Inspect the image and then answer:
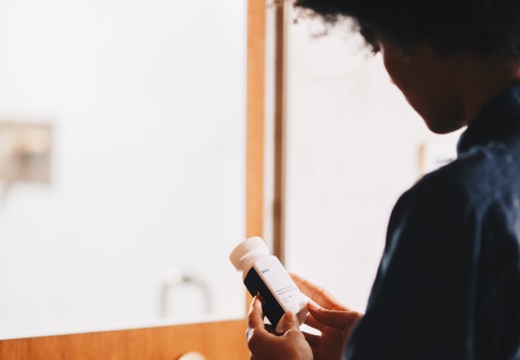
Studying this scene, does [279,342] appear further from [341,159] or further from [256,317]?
[341,159]

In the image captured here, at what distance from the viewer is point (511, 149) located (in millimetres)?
384

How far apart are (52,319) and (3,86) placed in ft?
1.38

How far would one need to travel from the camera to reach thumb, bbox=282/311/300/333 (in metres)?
0.56

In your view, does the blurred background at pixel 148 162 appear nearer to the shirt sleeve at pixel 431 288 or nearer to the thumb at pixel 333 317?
the thumb at pixel 333 317

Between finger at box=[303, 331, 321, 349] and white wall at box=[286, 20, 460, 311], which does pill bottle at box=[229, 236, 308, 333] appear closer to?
finger at box=[303, 331, 321, 349]

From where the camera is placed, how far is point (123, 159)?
1.00 meters

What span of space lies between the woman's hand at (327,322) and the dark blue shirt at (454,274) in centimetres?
27

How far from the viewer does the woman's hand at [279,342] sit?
0.51m

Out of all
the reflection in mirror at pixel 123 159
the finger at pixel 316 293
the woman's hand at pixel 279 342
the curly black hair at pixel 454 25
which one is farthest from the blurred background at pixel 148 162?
the curly black hair at pixel 454 25

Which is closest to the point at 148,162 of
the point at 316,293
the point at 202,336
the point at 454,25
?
the point at 202,336

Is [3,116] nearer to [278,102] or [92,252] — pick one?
[92,252]

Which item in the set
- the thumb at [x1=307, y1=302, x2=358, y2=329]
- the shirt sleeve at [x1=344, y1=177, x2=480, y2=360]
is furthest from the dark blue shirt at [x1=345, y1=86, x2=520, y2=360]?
the thumb at [x1=307, y1=302, x2=358, y2=329]

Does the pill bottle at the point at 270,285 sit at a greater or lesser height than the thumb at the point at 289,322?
greater

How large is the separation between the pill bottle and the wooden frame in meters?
0.33
